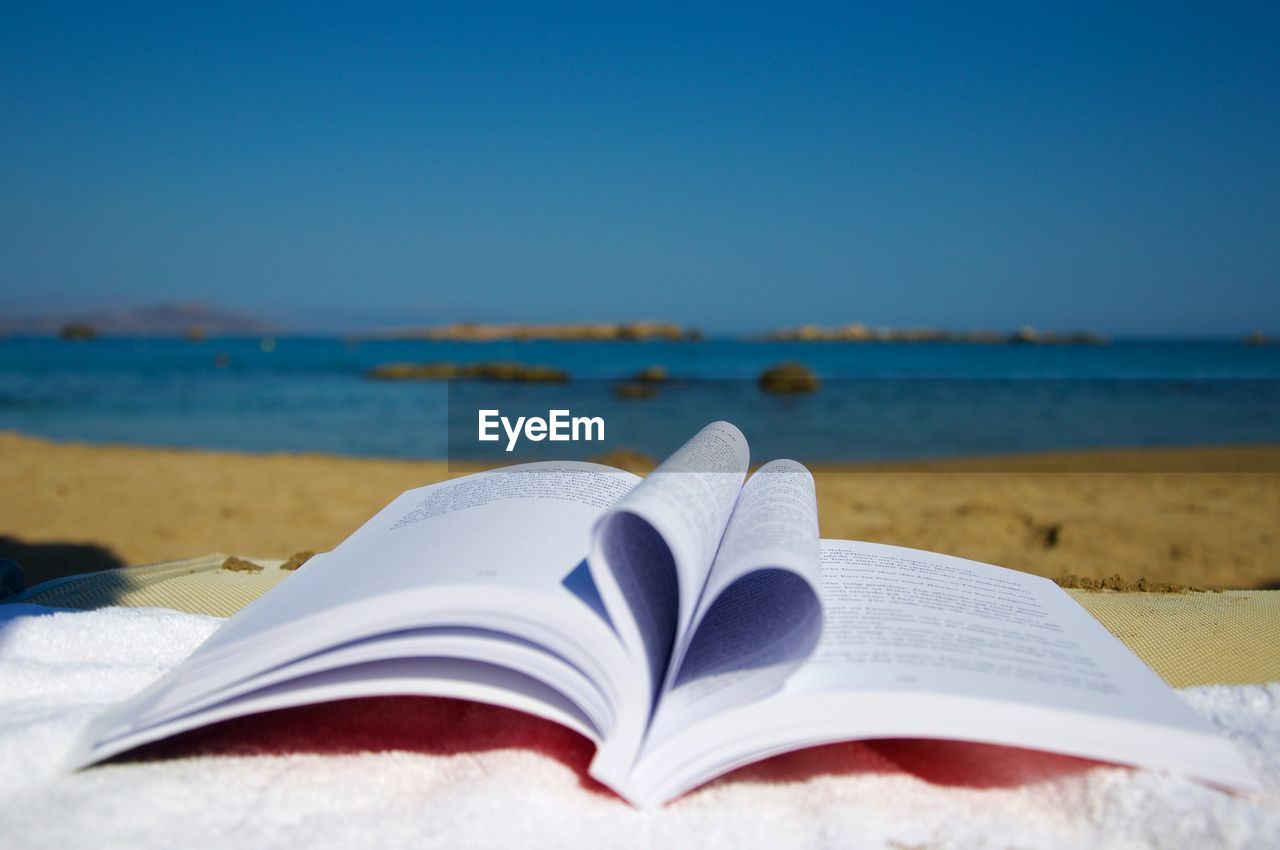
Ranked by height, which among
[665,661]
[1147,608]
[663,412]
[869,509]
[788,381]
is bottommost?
[788,381]

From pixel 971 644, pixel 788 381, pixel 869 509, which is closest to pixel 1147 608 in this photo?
pixel 971 644

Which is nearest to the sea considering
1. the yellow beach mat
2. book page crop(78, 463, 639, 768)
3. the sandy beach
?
the sandy beach

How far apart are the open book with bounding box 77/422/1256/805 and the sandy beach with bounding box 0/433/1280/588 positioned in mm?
2255

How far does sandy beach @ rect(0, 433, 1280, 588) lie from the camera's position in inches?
119

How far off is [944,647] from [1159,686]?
20 cm

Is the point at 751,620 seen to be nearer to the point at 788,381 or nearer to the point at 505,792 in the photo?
the point at 505,792

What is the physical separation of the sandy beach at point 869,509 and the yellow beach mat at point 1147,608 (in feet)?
4.72

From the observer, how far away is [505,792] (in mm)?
746

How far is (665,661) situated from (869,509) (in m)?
3.25

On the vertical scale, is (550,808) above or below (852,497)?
above

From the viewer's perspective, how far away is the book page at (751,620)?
71 centimetres

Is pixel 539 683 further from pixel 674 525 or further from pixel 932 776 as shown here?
pixel 932 776

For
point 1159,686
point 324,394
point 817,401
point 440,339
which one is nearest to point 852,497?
point 1159,686

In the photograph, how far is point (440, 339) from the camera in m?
42.5
